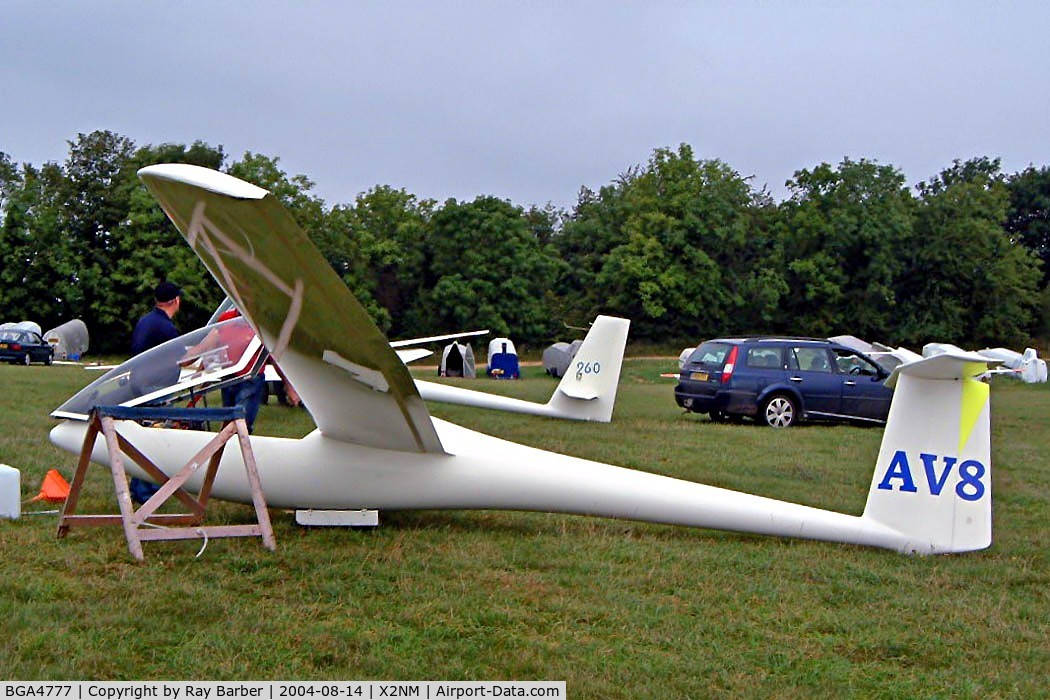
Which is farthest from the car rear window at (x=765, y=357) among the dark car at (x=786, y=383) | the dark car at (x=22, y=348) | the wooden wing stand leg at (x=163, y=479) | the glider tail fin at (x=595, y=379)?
the dark car at (x=22, y=348)

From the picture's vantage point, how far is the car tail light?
606 inches

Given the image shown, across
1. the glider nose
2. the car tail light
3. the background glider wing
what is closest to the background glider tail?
the background glider wing

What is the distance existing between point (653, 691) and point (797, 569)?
6.99 ft

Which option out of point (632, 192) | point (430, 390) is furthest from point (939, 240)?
point (430, 390)

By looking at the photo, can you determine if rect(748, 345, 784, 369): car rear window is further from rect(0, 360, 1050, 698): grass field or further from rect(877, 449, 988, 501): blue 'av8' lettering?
rect(877, 449, 988, 501): blue 'av8' lettering

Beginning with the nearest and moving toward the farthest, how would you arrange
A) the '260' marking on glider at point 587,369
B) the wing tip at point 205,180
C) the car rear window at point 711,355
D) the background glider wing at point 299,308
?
the wing tip at point 205,180 → the background glider wing at point 299,308 → the '260' marking on glider at point 587,369 → the car rear window at point 711,355

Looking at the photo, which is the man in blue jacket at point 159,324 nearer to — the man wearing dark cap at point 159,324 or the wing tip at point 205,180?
the man wearing dark cap at point 159,324

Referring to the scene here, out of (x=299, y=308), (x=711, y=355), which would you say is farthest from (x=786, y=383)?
(x=299, y=308)

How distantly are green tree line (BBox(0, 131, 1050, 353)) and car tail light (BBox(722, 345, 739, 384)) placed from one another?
121 ft

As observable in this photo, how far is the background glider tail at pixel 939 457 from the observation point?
219 inches

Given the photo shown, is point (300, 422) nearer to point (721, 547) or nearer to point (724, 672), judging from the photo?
point (721, 547)

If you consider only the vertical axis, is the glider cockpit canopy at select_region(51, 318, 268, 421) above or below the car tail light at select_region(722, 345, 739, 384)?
below

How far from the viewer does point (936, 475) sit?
562 cm

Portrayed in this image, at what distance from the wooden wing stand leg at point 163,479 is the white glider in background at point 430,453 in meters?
0.27
